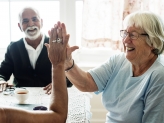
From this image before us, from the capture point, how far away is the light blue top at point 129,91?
1.31m

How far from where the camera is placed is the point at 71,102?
1.57 m

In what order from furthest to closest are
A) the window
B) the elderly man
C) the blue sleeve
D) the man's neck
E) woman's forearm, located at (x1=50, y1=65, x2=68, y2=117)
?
the window
the man's neck
the elderly man
the blue sleeve
woman's forearm, located at (x1=50, y1=65, x2=68, y2=117)

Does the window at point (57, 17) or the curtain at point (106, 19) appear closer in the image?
the curtain at point (106, 19)

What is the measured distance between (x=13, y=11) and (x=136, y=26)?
1674 millimetres

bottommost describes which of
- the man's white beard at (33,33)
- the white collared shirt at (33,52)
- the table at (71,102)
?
the table at (71,102)

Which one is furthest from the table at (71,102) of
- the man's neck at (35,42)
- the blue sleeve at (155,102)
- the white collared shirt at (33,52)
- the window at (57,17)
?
the window at (57,17)

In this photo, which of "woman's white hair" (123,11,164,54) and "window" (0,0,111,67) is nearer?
"woman's white hair" (123,11,164,54)

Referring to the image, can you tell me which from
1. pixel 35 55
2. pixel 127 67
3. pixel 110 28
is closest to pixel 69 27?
pixel 110 28

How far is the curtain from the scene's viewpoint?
2.43 meters

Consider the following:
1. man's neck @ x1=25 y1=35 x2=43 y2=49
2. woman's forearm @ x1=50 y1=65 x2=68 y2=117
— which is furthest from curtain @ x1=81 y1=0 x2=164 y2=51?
woman's forearm @ x1=50 y1=65 x2=68 y2=117

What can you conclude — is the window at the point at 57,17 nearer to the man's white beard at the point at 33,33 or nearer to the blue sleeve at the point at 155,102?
the man's white beard at the point at 33,33

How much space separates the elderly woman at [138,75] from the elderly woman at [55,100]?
296 millimetres

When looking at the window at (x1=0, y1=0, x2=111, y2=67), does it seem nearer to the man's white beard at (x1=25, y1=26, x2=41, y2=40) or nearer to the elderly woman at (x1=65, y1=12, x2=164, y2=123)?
the man's white beard at (x1=25, y1=26, x2=41, y2=40)

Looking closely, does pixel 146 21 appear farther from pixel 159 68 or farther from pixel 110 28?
pixel 110 28
